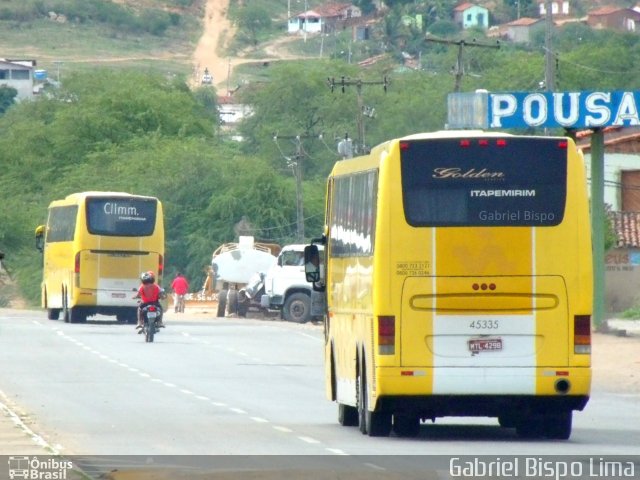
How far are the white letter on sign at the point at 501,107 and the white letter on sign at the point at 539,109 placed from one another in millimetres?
319

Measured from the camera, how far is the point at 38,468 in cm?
1395

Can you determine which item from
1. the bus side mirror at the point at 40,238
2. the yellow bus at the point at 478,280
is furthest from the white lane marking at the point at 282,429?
the bus side mirror at the point at 40,238

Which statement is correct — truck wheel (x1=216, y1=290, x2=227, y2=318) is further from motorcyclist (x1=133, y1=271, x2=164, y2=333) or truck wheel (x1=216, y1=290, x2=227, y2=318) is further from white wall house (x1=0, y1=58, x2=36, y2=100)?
white wall house (x1=0, y1=58, x2=36, y2=100)

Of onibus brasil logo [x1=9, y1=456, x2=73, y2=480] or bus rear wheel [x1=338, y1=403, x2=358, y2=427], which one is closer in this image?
onibus brasil logo [x1=9, y1=456, x2=73, y2=480]

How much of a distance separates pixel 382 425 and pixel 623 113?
→ 75.1ft

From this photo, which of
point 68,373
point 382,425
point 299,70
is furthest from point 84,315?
point 299,70

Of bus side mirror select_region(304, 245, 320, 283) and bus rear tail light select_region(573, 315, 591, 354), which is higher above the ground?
bus side mirror select_region(304, 245, 320, 283)

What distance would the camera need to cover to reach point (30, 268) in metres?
90.1

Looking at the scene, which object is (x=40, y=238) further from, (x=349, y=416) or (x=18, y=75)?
(x=18, y=75)

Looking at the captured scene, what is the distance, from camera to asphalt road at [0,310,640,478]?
16545 millimetres

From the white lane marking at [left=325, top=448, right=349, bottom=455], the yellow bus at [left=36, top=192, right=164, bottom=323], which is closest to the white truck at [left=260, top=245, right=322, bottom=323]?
the yellow bus at [left=36, top=192, right=164, bottom=323]

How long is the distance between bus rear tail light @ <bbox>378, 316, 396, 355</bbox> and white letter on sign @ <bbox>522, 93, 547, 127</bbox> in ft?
75.3

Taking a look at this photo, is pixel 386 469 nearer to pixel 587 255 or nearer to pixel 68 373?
pixel 587 255

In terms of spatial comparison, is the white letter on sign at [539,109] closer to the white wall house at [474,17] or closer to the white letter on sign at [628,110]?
the white letter on sign at [628,110]
